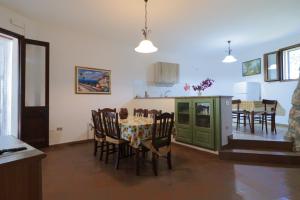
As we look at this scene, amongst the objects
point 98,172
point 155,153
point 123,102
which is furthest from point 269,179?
point 123,102

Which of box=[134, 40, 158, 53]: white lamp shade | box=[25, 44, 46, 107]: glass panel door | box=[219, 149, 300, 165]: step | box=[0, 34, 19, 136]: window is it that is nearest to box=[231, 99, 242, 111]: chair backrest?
box=[219, 149, 300, 165]: step

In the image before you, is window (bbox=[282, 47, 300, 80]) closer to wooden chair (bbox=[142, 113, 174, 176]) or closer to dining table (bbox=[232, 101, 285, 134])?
dining table (bbox=[232, 101, 285, 134])

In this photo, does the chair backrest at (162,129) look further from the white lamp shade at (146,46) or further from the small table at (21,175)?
the small table at (21,175)

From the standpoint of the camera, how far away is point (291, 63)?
191 inches

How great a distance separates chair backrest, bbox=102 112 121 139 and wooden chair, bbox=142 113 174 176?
52 centimetres

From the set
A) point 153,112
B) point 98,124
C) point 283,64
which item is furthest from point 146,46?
point 283,64

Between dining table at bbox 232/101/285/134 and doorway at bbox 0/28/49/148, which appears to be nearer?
doorway at bbox 0/28/49/148

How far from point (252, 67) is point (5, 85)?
7020 mm

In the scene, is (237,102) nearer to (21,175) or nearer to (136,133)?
(136,133)

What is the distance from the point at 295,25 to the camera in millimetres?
4043

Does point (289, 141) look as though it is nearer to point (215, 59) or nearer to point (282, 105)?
point (282, 105)

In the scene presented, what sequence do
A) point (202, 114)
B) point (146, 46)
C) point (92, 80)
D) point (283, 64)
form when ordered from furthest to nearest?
point (283, 64), point (92, 80), point (202, 114), point (146, 46)

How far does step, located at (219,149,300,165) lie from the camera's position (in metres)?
3.01

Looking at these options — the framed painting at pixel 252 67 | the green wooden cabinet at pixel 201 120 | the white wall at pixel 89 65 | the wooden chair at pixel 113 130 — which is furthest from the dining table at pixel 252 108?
the wooden chair at pixel 113 130
